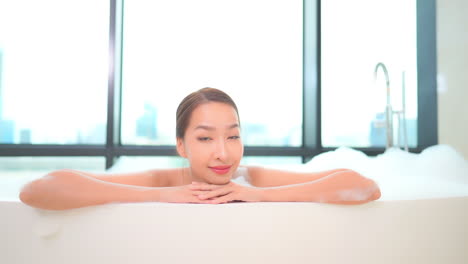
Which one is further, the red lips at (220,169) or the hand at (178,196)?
the red lips at (220,169)

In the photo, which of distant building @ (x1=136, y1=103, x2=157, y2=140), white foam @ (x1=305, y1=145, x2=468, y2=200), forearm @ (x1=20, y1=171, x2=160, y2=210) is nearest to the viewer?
forearm @ (x1=20, y1=171, x2=160, y2=210)

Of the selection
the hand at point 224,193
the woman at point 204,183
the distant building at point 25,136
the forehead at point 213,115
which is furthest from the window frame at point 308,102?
the hand at point 224,193

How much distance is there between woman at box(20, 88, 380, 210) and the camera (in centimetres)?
64

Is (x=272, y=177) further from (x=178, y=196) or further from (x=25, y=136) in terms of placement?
(x=25, y=136)

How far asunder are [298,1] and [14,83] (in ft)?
6.85

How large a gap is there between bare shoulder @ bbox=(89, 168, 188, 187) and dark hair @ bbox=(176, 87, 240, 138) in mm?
181

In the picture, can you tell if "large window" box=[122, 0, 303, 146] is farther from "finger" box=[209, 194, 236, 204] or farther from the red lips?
"finger" box=[209, 194, 236, 204]

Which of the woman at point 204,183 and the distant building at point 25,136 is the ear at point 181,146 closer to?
the woman at point 204,183

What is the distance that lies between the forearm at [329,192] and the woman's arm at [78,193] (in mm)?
193

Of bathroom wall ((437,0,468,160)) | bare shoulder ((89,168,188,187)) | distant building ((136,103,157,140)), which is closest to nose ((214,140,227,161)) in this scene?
bare shoulder ((89,168,188,187))

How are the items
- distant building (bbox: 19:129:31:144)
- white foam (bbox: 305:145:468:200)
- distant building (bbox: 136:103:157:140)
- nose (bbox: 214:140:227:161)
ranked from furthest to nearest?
distant building (bbox: 136:103:157:140) < distant building (bbox: 19:129:31:144) < white foam (bbox: 305:145:468:200) < nose (bbox: 214:140:227:161)

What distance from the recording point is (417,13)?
234 centimetres

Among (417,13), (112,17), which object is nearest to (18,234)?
(112,17)

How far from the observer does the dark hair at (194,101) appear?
0.83 m
